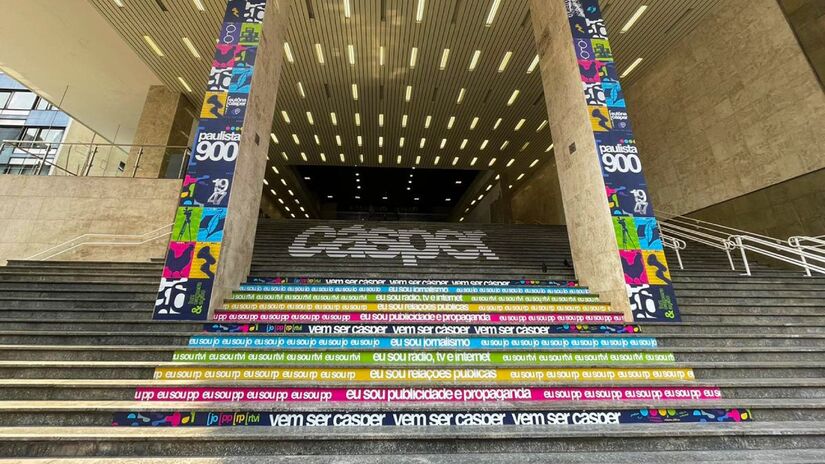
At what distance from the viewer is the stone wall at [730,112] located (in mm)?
6473

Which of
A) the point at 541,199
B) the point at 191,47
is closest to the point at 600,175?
the point at 191,47

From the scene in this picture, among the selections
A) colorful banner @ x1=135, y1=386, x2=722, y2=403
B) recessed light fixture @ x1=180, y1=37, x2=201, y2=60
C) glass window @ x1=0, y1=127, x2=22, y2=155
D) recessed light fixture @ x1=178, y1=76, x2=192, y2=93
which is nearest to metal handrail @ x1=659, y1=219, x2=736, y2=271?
colorful banner @ x1=135, y1=386, x2=722, y2=403

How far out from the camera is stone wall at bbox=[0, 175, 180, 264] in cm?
700

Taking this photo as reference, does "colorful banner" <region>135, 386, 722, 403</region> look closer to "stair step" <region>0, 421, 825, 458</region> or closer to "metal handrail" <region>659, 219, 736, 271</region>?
"stair step" <region>0, 421, 825, 458</region>

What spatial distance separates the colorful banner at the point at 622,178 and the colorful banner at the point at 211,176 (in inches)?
201

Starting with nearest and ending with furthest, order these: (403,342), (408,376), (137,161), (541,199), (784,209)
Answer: (408,376)
(403,342)
(784,209)
(137,161)
(541,199)

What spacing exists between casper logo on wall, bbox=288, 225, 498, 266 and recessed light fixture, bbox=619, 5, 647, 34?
636 cm

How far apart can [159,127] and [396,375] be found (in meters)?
11.5

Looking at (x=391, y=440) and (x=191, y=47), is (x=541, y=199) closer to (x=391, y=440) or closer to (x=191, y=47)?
(x=191, y=47)

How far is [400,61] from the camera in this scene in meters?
9.44

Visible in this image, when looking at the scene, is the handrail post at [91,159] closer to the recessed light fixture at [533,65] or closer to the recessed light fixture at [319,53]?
the recessed light fixture at [319,53]

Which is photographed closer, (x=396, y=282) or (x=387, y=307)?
(x=387, y=307)

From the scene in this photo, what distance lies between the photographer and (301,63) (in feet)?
31.0

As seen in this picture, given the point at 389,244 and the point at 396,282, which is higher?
the point at 389,244
